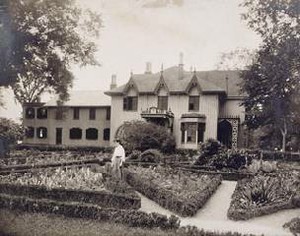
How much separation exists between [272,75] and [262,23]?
201cm

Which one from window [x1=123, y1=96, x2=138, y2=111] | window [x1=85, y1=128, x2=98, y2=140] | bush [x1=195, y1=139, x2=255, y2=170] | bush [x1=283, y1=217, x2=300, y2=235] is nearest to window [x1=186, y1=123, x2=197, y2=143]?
window [x1=123, y1=96, x2=138, y2=111]

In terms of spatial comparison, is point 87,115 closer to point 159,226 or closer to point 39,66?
point 39,66

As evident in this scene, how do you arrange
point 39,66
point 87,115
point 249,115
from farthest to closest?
point 87,115
point 249,115
point 39,66

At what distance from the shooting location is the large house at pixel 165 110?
2980 cm

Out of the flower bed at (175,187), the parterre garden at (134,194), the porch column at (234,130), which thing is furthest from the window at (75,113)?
the flower bed at (175,187)

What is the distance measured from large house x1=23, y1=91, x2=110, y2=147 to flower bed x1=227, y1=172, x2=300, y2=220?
2213 centimetres

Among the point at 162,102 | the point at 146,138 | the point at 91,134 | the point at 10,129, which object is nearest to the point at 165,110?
the point at 162,102

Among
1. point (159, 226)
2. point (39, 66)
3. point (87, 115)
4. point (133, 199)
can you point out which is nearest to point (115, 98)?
point (87, 115)

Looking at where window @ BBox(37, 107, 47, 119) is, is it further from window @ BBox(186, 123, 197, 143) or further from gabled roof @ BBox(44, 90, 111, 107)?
window @ BBox(186, 123, 197, 143)

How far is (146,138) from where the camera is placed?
2669cm

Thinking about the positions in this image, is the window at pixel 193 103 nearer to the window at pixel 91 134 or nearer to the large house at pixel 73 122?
the large house at pixel 73 122

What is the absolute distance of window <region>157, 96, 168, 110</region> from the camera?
1225 inches

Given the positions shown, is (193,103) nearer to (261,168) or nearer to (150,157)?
(150,157)

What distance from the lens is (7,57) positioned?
49.8ft
